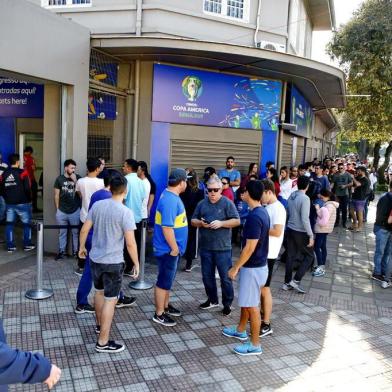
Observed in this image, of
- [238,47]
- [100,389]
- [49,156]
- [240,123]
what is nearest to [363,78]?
[240,123]

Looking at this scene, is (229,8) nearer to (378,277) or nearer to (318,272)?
(318,272)

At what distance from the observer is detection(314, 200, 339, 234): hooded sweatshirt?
23.7ft

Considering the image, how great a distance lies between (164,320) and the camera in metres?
5.02

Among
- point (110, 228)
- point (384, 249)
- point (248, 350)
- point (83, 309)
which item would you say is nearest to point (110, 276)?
point (110, 228)

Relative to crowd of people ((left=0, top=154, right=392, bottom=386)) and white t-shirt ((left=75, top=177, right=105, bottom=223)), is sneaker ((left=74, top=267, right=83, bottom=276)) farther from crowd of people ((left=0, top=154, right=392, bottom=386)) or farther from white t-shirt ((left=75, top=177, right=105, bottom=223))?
white t-shirt ((left=75, top=177, right=105, bottom=223))

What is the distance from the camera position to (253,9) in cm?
1034

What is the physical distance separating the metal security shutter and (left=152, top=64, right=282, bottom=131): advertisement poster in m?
0.48

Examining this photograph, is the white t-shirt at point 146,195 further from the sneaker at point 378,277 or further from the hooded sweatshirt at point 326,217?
the sneaker at point 378,277

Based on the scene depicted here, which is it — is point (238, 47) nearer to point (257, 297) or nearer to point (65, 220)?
point (65, 220)

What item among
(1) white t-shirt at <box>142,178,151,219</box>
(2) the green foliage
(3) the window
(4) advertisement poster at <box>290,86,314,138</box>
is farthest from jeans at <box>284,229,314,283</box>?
(2) the green foliage

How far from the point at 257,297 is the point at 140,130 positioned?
223 inches

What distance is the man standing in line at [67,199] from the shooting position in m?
7.20

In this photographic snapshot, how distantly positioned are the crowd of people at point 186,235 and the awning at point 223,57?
7.82 feet

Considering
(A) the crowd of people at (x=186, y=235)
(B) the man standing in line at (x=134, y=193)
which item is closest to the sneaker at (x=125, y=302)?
(A) the crowd of people at (x=186, y=235)
